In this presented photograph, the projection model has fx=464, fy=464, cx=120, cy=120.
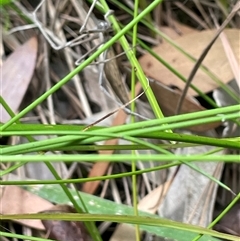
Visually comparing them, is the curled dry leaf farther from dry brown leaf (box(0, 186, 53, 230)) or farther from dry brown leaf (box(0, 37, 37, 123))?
dry brown leaf (box(0, 37, 37, 123))

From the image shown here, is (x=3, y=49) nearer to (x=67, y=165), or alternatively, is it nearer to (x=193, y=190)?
(x=67, y=165)

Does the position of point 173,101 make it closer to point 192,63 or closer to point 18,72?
point 192,63

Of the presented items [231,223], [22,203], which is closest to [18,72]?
[22,203]

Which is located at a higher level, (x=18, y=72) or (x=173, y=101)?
(x=18, y=72)

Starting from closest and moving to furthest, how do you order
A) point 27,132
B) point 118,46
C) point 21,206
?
point 27,132 < point 21,206 < point 118,46

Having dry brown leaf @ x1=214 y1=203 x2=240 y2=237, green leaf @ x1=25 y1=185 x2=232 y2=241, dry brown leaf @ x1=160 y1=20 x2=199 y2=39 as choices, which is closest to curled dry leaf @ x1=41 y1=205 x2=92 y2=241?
green leaf @ x1=25 y1=185 x2=232 y2=241

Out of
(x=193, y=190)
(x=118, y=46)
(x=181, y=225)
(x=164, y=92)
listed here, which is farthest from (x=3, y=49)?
(x=181, y=225)
